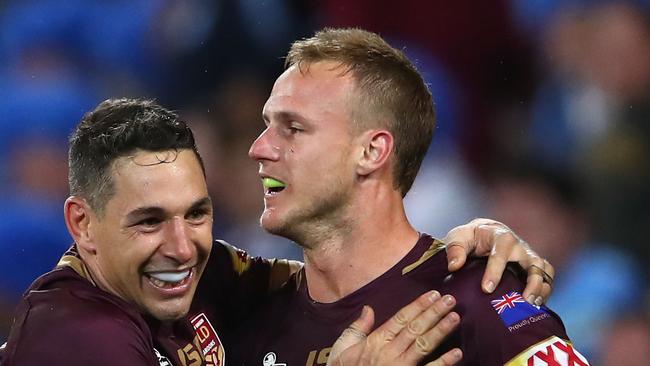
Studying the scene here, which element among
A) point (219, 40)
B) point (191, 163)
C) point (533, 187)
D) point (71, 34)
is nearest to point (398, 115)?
point (191, 163)

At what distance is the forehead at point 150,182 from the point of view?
3.05 m

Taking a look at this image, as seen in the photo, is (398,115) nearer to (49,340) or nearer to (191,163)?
(191,163)

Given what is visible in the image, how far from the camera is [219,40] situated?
19.2ft

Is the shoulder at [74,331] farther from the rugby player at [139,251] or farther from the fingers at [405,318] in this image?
the fingers at [405,318]

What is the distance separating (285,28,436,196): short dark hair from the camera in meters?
3.31

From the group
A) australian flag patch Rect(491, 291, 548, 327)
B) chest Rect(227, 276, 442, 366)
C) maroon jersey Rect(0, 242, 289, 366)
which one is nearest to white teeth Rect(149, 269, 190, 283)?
maroon jersey Rect(0, 242, 289, 366)

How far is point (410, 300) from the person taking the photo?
3.11 meters

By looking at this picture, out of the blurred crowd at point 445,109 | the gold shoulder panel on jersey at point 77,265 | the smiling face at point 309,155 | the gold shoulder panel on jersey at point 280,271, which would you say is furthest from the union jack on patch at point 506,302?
the blurred crowd at point 445,109

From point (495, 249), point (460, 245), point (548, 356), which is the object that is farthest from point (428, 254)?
point (548, 356)

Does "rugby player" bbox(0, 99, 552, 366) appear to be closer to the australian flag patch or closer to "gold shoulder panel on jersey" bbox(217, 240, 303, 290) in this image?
the australian flag patch

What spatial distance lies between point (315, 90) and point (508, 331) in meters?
0.99

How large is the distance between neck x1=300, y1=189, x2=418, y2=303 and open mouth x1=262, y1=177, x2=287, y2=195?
179mm

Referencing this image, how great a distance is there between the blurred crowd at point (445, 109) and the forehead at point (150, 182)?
238 centimetres

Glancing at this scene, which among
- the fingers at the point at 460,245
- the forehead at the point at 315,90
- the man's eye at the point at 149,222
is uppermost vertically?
the forehead at the point at 315,90
